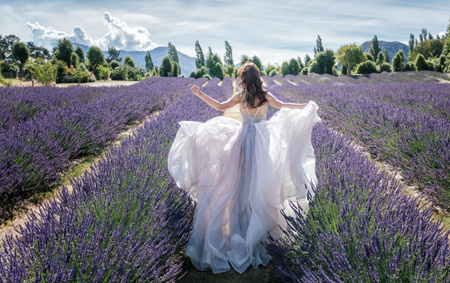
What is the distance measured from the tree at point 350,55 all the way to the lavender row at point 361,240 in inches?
1474

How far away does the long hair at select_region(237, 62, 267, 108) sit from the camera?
240cm

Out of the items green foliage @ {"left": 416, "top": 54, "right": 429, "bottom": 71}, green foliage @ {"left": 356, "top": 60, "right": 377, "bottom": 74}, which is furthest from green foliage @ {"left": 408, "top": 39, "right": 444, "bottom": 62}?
green foliage @ {"left": 356, "top": 60, "right": 377, "bottom": 74}

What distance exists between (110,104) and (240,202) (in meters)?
5.30

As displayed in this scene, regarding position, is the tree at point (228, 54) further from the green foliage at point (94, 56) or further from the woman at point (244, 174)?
the woman at point (244, 174)

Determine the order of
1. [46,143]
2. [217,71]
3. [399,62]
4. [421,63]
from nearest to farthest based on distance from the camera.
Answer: [46,143], [421,63], [399,62], [217,71]

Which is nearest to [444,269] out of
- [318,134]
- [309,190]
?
[309,190]

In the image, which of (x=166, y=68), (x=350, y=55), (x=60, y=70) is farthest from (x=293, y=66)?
(x=60, y=70)

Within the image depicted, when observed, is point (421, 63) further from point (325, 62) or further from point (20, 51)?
point (20, 51)

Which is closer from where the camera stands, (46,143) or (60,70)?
(46,143)

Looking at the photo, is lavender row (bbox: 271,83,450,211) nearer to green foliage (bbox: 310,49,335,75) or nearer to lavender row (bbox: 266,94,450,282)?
lavender row (bbox: 266,94,450,282)

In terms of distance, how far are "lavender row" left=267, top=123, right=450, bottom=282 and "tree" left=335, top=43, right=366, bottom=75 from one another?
3744 centimetres

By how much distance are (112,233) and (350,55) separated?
3909cm

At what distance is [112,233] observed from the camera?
162 centimetres

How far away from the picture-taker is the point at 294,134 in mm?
A: 2264
